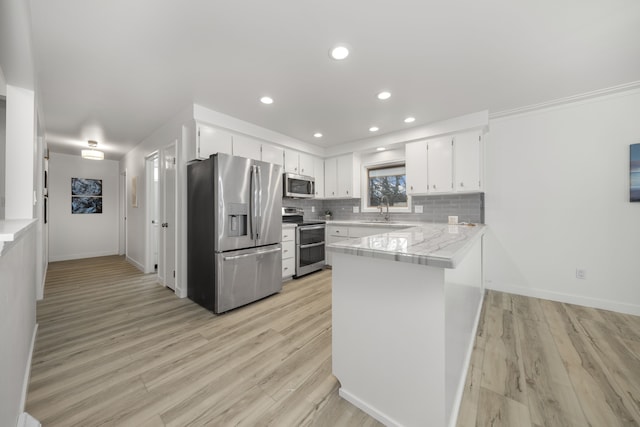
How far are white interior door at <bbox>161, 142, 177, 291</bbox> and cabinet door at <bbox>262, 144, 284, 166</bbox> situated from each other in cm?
125

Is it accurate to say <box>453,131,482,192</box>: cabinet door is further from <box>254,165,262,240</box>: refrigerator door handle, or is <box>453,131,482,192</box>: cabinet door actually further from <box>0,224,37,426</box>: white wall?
<box>0,224,37,426</box>: white wall

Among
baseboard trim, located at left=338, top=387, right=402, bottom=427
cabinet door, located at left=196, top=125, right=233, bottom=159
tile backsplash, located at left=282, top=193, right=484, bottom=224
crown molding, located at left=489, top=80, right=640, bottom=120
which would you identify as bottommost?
baseboard trim, located at left=338, top=387, right=402, bottom=427

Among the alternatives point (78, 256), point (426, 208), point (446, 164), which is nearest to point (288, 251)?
point (426, 208)

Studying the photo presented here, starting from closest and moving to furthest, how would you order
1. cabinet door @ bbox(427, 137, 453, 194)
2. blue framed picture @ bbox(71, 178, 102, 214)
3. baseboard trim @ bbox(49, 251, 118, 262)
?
cabinet door @ bbox(427, 137, 453, 194)
baseboard trim @ bbox(49, 251, 118, 262)
blue framed picture @ bbox(71, 178, 102, 214)

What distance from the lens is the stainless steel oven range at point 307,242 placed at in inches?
159

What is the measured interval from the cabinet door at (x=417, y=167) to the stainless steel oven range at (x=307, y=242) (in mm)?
1748

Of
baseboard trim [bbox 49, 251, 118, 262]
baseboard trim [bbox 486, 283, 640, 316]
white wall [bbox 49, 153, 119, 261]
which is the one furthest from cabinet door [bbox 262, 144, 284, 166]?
baseboard trim [bbox 49, 251, 118, 262]

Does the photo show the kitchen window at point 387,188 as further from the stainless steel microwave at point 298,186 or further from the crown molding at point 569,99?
the crown molding at point 569,99

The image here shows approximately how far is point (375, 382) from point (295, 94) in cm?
275

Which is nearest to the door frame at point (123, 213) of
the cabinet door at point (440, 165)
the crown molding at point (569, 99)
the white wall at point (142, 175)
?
the white wall at point (142, 175)

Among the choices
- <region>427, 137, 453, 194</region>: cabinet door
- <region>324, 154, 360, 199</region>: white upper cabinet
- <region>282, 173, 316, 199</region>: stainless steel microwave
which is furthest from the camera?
<region>324, 154, 360, 199</region>: white upper cabinet

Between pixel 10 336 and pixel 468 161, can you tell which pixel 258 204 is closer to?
pixel 10 336

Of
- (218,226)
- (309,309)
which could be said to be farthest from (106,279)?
(309,309)

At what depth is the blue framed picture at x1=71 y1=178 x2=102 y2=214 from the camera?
580 centimetres
